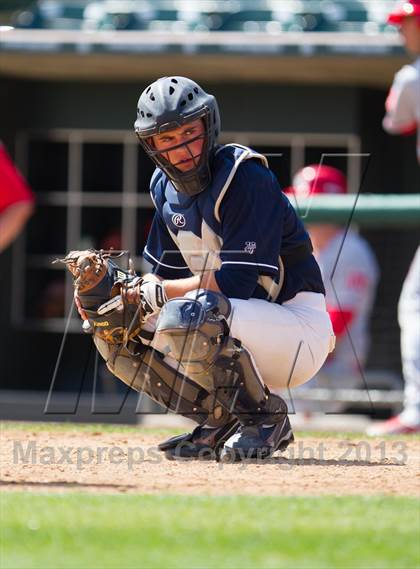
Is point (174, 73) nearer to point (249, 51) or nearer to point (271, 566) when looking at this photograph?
point (249, 51)

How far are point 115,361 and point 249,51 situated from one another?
5.53 m

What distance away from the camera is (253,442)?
539 centimetres

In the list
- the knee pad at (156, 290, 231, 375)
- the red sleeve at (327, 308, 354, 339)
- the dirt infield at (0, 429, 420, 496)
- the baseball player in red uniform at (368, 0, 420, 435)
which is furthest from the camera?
the red sleeve at (327, 308, 354, 339)

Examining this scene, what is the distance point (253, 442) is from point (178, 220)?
928mm

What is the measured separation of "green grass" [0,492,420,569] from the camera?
11.6 feet

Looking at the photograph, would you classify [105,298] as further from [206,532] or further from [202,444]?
[206,532]

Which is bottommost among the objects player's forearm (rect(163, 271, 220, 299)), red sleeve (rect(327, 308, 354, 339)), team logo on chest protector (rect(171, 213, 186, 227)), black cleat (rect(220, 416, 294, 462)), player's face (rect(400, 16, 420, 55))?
red sleeve (rect(327, 308, 354, 339))

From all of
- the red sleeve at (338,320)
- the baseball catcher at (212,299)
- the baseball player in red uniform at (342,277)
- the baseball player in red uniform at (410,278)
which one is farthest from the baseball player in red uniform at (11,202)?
the baseball player in red uniform at (342,277)

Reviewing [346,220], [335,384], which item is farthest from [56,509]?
[335,384]

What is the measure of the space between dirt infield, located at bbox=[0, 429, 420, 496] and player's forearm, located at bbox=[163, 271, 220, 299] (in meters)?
0.65

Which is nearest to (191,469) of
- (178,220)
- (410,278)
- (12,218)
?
(178,220)

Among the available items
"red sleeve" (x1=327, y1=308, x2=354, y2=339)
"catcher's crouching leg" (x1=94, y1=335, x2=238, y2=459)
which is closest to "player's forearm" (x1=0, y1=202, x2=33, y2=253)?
"catcher's crouching leg" (x1=94, y1=335, x2=238, y2=459)

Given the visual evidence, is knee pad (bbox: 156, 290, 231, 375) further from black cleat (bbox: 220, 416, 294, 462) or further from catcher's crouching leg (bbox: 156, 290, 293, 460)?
black cleat (bbox: 220, 416, 294, 462)

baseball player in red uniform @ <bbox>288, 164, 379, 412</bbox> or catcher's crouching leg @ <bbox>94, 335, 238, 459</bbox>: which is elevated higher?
catcher's crouching leg @ <bbox>94, 335, 238, 459</bbox>
